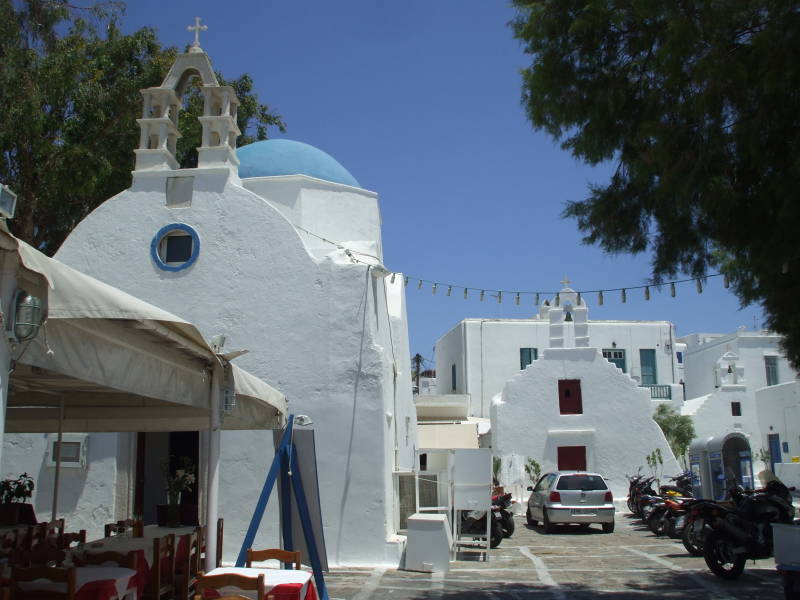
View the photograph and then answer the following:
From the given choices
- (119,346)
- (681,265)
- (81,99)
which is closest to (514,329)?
(81,99)

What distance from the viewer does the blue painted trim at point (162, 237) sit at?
1309 centimetres

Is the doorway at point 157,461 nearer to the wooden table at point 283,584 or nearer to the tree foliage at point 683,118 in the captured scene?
the wooden table at point 283,584

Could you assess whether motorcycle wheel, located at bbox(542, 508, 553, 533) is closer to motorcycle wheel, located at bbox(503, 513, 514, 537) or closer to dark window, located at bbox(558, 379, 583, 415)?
motorcycle wheel, located at bbox(503, 513, 514, 537)

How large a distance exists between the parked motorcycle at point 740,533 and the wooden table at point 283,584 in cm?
671

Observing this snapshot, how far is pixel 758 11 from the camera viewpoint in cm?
726

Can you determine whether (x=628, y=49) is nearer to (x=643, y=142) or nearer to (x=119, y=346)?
(x=643, y=142)

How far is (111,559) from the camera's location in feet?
20.4

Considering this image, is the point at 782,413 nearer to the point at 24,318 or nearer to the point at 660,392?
the point at 660,392

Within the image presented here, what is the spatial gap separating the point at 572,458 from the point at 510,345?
885 cm

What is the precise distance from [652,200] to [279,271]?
6.57m

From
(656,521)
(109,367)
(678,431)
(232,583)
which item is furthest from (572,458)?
(109,367)

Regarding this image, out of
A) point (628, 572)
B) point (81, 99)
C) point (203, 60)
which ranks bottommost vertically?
point (628, 572)

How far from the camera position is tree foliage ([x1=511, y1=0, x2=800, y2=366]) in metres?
7.13

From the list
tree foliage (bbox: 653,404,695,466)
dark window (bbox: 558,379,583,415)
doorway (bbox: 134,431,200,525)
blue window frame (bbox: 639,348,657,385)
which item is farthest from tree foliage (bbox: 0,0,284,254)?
blue window frame (bbox: 639,348,657,385)
